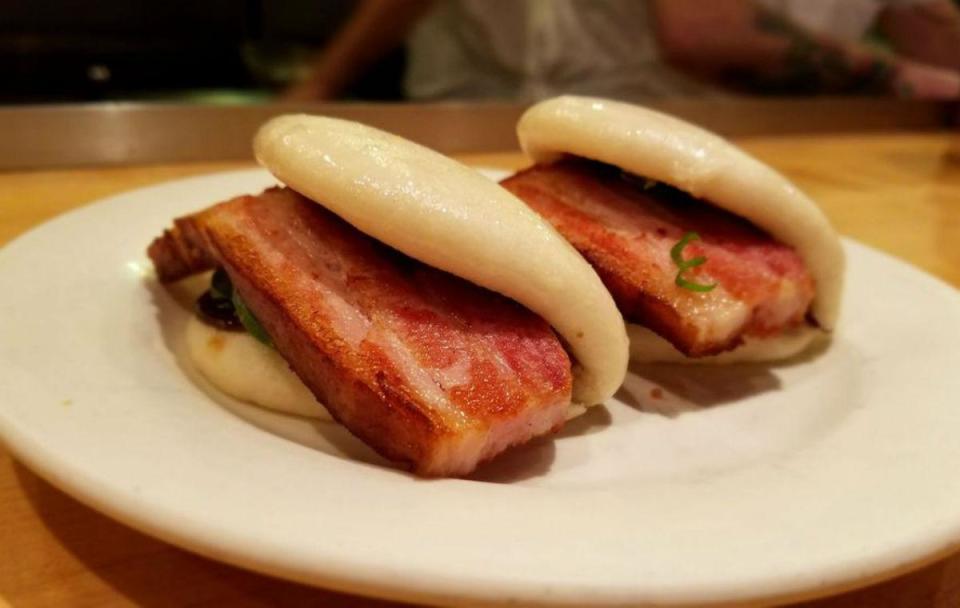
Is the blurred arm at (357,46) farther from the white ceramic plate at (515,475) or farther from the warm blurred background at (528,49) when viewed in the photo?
the white ceramic plate at (515,475)

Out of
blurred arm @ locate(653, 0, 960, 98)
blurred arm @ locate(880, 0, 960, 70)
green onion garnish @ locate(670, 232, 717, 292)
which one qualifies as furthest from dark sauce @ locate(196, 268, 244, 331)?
blurred arm @ locate(880, 0, 960, 70)

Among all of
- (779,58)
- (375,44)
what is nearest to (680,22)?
(779,58)

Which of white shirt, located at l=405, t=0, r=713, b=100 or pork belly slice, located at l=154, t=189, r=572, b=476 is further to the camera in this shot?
white shirt, located at l=405, t=0, r=713, b=100

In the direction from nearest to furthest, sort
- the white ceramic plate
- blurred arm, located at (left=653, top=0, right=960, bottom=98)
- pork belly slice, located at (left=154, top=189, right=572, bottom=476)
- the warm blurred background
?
1. the white ceramic plate
2. pork belly slice, located at (left=154, top=189, right=572, bottom=476)
3. the warm blurred background
4. blurred arm, located at (left=653, top=0, right=960, bottom=98)

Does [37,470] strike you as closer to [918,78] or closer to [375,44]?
[375,44]

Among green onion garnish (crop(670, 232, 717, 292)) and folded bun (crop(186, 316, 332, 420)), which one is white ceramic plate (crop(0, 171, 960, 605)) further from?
green onion garnish (crop(670, 232, 717, 292))

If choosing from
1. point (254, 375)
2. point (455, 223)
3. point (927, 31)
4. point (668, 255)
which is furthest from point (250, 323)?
point (927, 31)

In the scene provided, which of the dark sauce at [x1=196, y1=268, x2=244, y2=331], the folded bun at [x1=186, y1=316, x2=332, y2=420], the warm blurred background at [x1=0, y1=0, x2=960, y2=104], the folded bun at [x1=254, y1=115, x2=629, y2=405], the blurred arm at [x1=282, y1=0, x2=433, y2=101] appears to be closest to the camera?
the folded bun at [x1=254, y1=115, x2=629, y2=405]

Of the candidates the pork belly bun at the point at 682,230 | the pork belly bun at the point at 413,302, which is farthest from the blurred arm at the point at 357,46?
the pork belly bun at the point at 413,302
